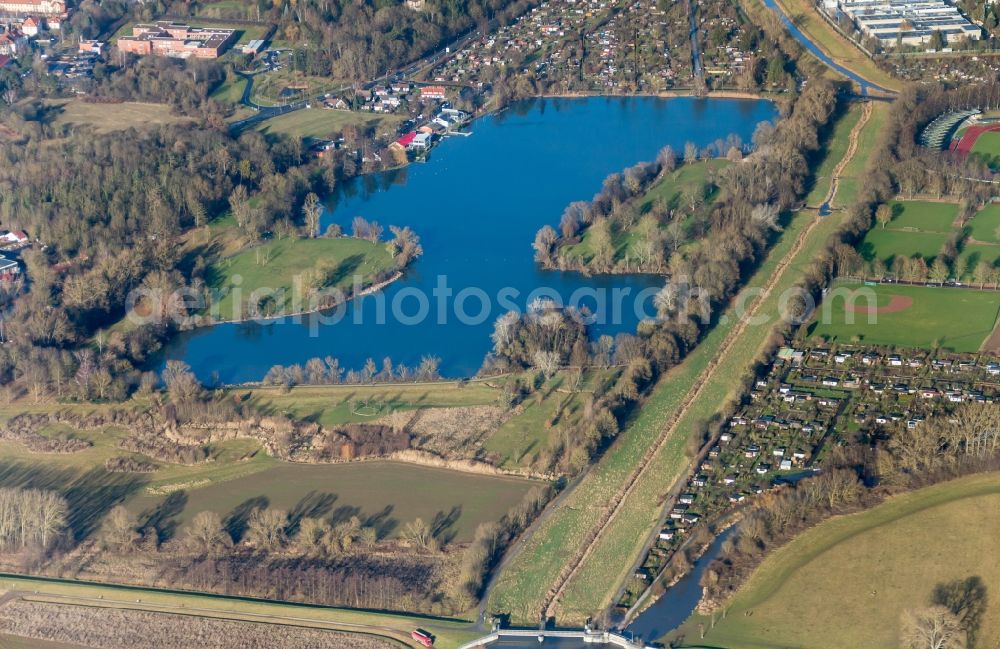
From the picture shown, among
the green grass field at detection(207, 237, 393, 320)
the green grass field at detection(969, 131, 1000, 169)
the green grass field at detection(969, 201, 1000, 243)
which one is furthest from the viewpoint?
the green grass field at detection(969, 131, 1000, 169)

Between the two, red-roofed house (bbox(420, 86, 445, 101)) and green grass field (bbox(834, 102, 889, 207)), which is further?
red-roofed house (bbox(420, 86, 445, 101))

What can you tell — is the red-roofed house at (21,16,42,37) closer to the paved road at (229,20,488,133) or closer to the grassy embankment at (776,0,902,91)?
the paved road at (229,20,488,133)

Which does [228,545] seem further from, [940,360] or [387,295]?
[940,360]

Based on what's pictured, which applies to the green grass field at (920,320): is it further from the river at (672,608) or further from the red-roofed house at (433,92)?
the red-roofed house at (433,92)

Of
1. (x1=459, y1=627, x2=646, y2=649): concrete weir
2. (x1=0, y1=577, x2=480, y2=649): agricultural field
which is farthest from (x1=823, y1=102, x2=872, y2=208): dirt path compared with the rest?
(x1=0, y1=577, x2=480, y2=649): agricultural field

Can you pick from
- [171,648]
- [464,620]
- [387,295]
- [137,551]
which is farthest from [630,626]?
[387,295]

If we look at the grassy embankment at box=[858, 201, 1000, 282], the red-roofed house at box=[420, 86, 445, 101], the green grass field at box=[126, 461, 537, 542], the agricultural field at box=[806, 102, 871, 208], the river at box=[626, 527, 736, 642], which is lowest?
the river at box=[626, 527, 736, 642]
